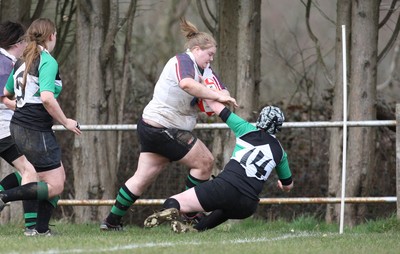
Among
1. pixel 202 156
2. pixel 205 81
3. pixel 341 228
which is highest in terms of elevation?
pixel 205 81

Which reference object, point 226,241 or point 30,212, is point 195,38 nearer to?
point 226,241

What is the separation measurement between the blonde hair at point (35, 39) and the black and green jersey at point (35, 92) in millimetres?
54

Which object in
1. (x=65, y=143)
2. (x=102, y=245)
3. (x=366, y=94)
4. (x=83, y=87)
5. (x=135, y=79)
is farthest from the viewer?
(x=135, y=79)

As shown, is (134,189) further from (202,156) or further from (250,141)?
(250,141)

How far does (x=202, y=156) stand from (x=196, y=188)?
53 cm

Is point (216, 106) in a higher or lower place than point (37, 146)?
higher

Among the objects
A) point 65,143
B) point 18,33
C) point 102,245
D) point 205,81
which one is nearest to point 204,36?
point 205,81

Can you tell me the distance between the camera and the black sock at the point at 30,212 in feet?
29.3

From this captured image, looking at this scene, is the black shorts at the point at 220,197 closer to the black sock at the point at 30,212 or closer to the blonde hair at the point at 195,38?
the blonde hair at the point at 195,38

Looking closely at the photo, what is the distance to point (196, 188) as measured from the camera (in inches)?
338

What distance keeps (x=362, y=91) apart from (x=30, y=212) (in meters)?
3.76

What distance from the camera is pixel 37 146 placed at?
8.52 metres

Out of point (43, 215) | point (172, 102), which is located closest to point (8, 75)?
point (43, 215)

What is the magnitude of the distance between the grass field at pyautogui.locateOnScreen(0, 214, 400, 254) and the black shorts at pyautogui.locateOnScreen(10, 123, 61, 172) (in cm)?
62
